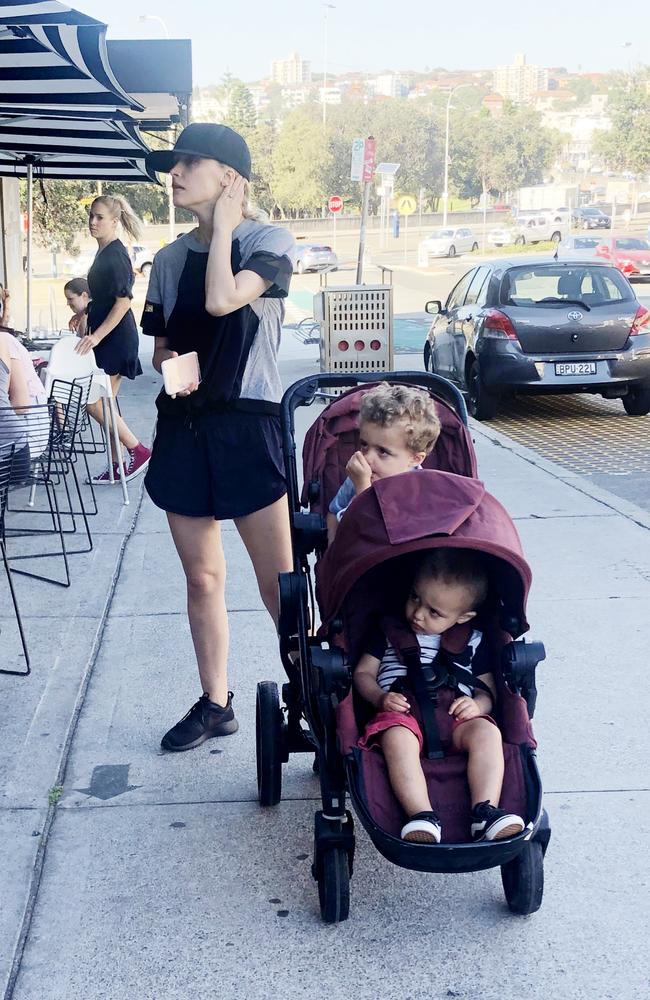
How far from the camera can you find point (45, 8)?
551cm

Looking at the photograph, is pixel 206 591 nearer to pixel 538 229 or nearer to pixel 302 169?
pixel 538 229

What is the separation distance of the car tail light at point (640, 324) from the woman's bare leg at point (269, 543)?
28.0ft

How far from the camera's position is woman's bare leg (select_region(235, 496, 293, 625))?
3.88 m

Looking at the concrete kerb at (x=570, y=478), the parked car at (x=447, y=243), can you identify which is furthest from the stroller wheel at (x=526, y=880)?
the parked car at (x=447, y=243)

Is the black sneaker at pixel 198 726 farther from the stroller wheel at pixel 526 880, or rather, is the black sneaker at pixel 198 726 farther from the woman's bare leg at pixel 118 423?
the woman's bare leg at pixel 118 423

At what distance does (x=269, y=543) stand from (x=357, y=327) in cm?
818

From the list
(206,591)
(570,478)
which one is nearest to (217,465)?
(206,591)

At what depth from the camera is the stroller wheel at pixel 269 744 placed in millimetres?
3504

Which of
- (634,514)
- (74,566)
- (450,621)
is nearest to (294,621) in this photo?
(450,621)

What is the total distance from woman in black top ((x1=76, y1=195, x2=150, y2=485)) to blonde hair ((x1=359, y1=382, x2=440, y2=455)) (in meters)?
5.10

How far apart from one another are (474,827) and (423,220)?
280 feet

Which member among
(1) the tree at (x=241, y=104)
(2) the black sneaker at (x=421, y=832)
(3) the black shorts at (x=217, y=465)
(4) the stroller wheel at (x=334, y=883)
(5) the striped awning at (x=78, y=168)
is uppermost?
(1) the tree at (x=241, y=104)

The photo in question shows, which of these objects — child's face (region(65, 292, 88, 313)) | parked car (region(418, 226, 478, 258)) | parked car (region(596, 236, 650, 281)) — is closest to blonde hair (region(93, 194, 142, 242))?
child's face (region(65, 292, 88, 313))

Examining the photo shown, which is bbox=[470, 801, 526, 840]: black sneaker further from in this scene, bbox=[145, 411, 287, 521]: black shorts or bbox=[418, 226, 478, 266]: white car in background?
bbox=[418, 226, 478, 266]: white car in background
